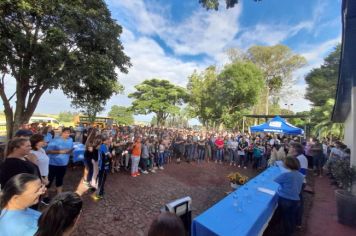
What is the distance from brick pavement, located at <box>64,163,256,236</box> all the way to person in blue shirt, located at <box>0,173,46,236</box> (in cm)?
249

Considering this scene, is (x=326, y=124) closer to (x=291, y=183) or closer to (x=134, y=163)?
(x=134, y=163)

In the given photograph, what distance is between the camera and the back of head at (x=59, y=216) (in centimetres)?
143

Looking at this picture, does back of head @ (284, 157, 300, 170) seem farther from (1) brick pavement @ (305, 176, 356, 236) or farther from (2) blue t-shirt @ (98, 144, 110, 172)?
(2) blue t-shirt @ (98, 144, 110, 172)

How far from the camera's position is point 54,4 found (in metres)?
8.20

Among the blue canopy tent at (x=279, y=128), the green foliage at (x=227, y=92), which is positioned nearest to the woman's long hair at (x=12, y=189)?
the blue canopy tent at (x=279, y=128)

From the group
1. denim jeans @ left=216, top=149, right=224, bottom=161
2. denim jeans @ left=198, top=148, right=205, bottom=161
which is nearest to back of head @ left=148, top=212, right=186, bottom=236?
denim jeans @ left=198, top=148, right=205, bottom=161

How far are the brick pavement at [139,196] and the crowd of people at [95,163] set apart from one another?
524 mm

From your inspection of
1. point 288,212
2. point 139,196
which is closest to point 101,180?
point 139,196

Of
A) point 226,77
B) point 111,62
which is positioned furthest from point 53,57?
point 226,77

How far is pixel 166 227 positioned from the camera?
1415 millimetres

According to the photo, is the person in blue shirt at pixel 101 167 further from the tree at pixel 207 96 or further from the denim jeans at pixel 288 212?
the tree at pixel 207 96

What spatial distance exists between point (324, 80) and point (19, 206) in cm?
2807

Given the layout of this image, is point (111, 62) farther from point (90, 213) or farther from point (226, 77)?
point (226, 77)

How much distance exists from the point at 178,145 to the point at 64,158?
330 inches
